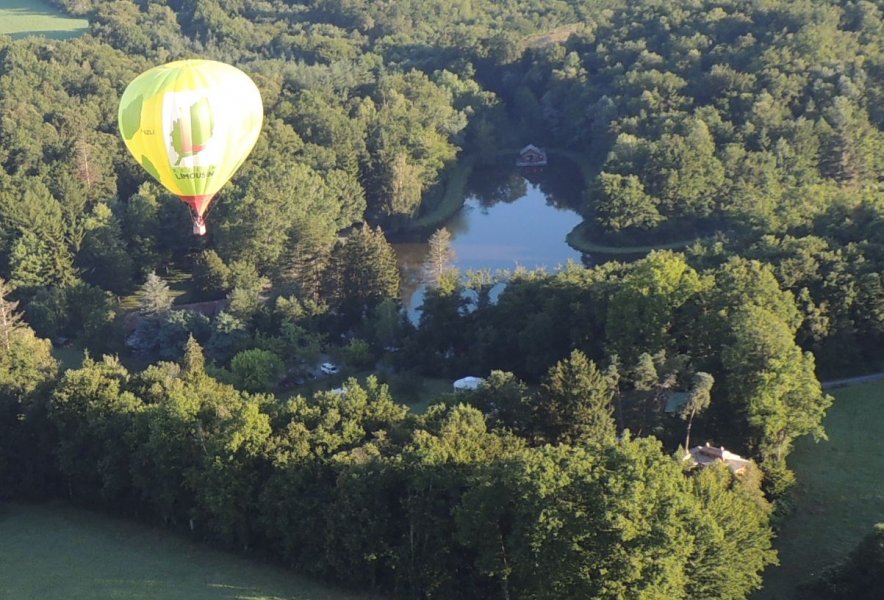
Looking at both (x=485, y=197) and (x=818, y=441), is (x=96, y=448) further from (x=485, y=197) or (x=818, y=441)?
(x=485, y=197)

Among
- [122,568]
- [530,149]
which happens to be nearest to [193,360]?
[122,568]

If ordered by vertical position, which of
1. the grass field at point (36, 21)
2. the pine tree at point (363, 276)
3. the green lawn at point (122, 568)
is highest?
the grass field at point (36, 21)

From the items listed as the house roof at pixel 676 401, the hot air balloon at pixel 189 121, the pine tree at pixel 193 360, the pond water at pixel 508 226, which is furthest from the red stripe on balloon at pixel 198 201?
the house roof at pixel 676 401

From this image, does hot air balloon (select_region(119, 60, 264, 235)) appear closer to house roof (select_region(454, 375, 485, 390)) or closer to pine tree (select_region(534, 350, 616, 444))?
house roof (select_region(454, 375, 485, 390))

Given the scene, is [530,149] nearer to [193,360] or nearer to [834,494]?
[193,360]

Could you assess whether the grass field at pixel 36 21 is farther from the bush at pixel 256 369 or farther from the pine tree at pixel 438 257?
the bush at pixel 256 369

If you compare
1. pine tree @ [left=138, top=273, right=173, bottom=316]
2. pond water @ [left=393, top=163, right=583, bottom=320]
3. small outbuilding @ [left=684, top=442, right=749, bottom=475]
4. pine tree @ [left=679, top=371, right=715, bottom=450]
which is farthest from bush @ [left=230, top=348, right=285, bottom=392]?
small outbuilding @ [left=684, top=442, right=749, bottom=475]
